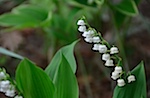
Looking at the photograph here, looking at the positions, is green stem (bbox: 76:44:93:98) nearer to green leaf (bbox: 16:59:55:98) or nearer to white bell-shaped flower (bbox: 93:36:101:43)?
green leaf (bbox: 16:59:55:98)

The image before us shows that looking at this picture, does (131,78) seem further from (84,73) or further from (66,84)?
(84,73)

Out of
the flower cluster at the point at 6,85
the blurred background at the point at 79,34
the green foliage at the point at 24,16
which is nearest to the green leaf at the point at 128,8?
the blurred background at the point at 79,34

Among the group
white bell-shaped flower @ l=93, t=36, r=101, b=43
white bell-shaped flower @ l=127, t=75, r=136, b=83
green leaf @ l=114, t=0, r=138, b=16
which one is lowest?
white bell-shaped flower @ l=127, t=75, r=136, b=83

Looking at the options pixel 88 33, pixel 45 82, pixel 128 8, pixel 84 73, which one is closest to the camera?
pixel 88 33

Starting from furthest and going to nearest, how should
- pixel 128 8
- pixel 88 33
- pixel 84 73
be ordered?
1. pixel 84 73
2. pixel 128 8
3. pixel 88 33

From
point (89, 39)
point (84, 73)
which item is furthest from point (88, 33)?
point (84, 73)

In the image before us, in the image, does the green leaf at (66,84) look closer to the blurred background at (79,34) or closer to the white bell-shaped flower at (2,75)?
the white bell-shaped flower at (2,75)

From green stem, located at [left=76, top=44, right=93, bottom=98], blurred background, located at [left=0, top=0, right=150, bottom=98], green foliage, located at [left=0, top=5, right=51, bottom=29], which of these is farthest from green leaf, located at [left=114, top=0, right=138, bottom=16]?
green stem, located at [left=76, top=44, right=93, bottom=98]
